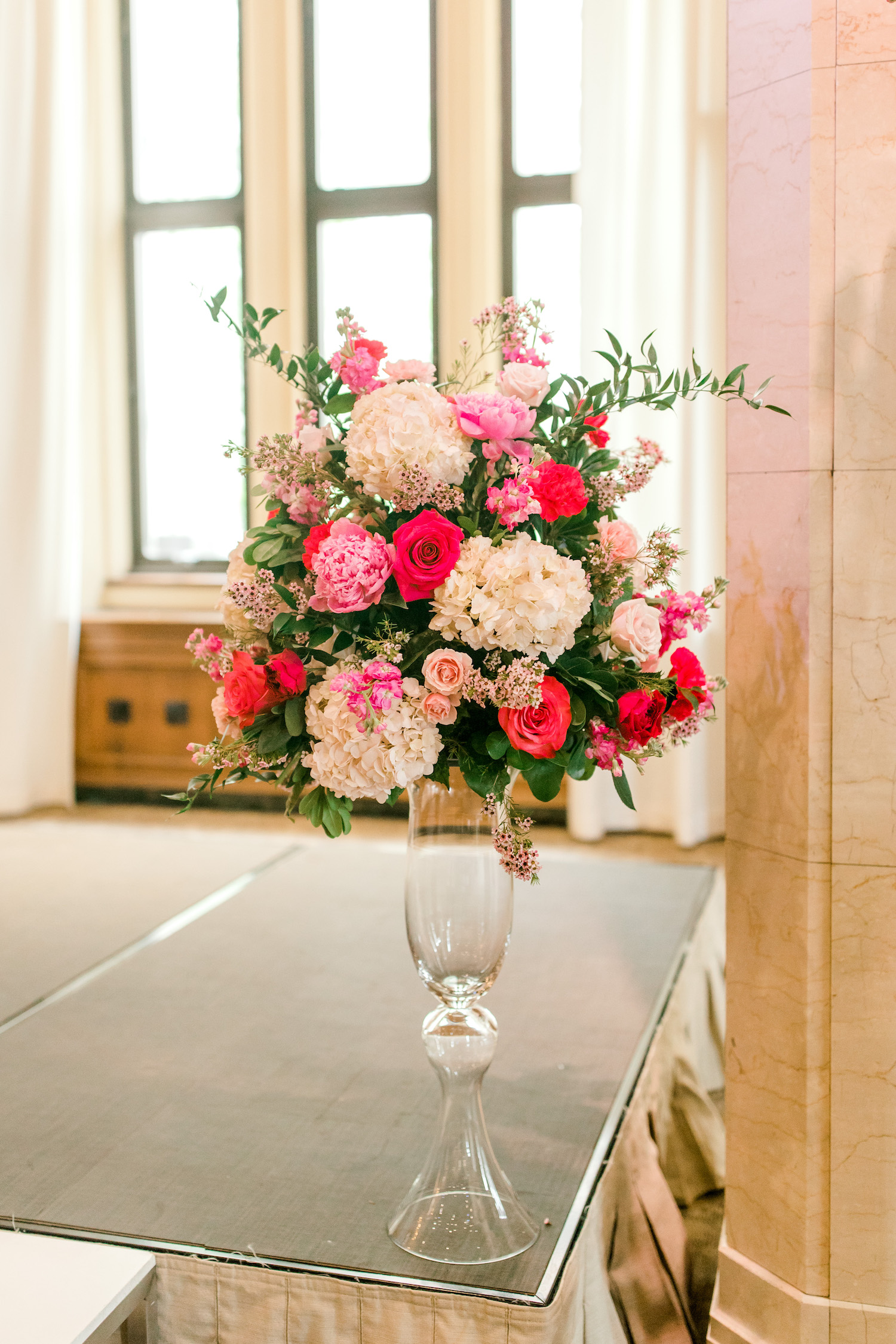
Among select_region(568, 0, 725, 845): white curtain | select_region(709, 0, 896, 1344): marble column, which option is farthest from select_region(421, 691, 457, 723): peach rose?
select_region(568, 0, 725, 845): white curtain

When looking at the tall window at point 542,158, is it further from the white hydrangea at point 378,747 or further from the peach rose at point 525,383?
the white hydrangea at point 378,747

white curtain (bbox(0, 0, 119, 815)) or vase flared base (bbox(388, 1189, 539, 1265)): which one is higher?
white curtain (bbox(0, 0, 119, 815))

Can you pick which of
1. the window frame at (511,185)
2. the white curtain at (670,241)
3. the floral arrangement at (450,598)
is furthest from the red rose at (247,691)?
the window frame at (511,185)

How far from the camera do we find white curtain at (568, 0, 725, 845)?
4090 mm

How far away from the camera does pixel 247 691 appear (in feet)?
3.76

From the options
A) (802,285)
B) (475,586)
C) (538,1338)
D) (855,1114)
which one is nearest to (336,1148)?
(538,1338)

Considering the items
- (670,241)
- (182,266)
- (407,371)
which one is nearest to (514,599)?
(407,371)

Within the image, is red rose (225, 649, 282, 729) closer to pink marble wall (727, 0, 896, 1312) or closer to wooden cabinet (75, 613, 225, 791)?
pink marble wall (727, 0, 896, 1312)

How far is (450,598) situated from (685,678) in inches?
9.7

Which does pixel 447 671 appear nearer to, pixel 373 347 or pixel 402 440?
pixel 402 440

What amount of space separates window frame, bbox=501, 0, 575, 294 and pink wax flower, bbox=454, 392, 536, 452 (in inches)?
145

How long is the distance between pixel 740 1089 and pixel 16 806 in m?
3.84

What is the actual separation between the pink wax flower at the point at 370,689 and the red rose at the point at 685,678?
0.87 feet

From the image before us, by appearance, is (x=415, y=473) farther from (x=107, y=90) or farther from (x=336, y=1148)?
(x=107, y=90)
